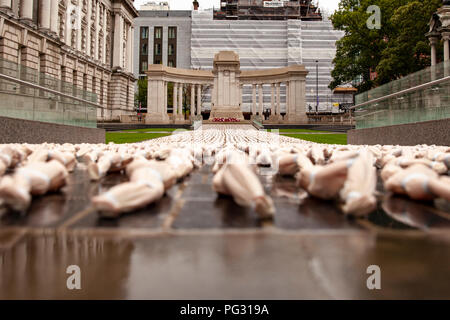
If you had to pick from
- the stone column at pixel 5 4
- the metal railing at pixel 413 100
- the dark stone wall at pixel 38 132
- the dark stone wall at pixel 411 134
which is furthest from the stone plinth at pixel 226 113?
the dark stone wall at pixel 38 132

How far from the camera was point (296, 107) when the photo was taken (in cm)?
4384

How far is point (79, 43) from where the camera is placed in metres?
36.3

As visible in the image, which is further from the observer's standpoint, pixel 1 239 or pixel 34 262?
pixel 1 239

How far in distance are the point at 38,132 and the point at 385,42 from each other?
106 feet

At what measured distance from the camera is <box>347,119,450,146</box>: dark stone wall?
6.57 m

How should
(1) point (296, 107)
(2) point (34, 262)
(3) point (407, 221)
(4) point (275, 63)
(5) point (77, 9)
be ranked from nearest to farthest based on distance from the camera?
(2) point (34, 262) → (3) point (407, 221) → (5) point (77, 9) → (1) point (296, 107) → (4) point (275, 63)

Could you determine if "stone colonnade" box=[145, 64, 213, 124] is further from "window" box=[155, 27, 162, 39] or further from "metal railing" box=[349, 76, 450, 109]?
"window" box=[155, 27, 162, 39]

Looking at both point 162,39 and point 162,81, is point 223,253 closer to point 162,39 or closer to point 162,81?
point 162,81

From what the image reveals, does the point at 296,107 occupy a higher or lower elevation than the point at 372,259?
higher

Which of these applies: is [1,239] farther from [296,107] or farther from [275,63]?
[275,63]

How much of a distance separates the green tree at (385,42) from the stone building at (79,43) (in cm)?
2364

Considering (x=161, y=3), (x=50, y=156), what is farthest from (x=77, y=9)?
(x=161, y=3)

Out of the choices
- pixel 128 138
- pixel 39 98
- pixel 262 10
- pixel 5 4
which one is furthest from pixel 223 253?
pixel 262 10
